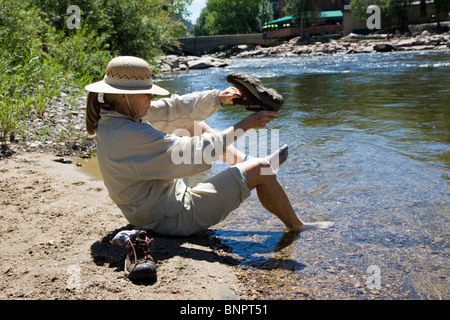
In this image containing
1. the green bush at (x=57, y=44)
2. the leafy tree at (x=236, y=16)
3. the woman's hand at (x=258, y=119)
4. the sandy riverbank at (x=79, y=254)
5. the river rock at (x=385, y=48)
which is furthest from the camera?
the leafy tree at (x=236, y=16)

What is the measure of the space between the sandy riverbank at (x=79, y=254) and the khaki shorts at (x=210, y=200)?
0.12 metres

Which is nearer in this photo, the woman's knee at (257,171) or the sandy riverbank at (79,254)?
the sandy riverbank at (79,254)

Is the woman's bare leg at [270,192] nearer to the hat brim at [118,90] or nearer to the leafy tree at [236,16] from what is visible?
the hat brim at [118,90]

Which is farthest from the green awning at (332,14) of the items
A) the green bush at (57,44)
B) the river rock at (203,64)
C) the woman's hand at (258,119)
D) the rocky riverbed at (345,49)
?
the woman's hand at (258,119)

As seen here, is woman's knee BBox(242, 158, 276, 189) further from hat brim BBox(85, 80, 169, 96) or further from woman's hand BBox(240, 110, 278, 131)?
hat brim BBox(85, 80, 169, 96)

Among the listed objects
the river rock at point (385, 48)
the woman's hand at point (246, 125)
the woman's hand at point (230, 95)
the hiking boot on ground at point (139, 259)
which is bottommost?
the hiking boot on ground at point (139, 259)

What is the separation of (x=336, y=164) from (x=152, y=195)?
3.08 meters

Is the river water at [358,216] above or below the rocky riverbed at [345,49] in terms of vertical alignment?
below

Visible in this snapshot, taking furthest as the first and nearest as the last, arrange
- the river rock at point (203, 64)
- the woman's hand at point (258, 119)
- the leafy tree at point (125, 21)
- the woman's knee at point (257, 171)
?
the river rock at point (203, 64) < the leafy tree at point (125, 21) < the woman's knee at point (257, 171) < the woman's hand at point (258, 119)

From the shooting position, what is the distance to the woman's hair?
2.71 meters

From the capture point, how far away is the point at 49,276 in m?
2.44

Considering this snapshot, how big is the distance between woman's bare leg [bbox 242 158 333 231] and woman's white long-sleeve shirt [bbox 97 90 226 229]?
1.28 ft

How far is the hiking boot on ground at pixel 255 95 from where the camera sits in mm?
3000
